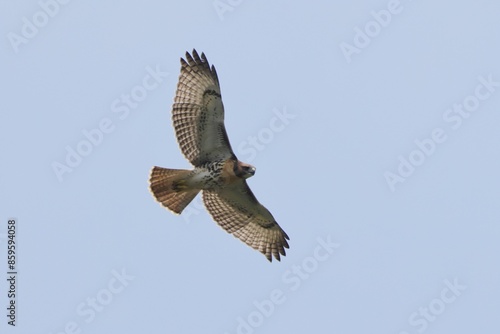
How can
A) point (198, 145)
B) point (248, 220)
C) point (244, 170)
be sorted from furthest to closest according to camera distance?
point (248, 220) → point (198, 145) → point (244, 170)

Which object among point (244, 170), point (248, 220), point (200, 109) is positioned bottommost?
point (248, 220)

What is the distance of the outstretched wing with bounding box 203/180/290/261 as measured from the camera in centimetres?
2050

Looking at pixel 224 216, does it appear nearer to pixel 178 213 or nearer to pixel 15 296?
pixel 178 213

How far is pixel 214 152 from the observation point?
1956 centimetres

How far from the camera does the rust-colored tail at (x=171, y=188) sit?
19453 millimetres

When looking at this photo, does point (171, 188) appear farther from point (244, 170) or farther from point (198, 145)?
point (244, 170)

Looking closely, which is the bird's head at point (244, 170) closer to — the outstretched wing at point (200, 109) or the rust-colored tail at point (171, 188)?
the outstretched wing at point (200, 109)

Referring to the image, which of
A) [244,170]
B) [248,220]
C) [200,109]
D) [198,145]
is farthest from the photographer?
[248,220]

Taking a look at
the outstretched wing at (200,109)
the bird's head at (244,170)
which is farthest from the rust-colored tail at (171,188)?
the bird's head at (244,170)

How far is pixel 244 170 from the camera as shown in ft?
63.0

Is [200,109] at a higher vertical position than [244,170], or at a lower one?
higher

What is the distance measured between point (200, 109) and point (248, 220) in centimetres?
244

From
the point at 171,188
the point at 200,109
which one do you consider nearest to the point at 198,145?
the point at 200,109

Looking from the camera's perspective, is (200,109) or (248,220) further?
(248,220)
